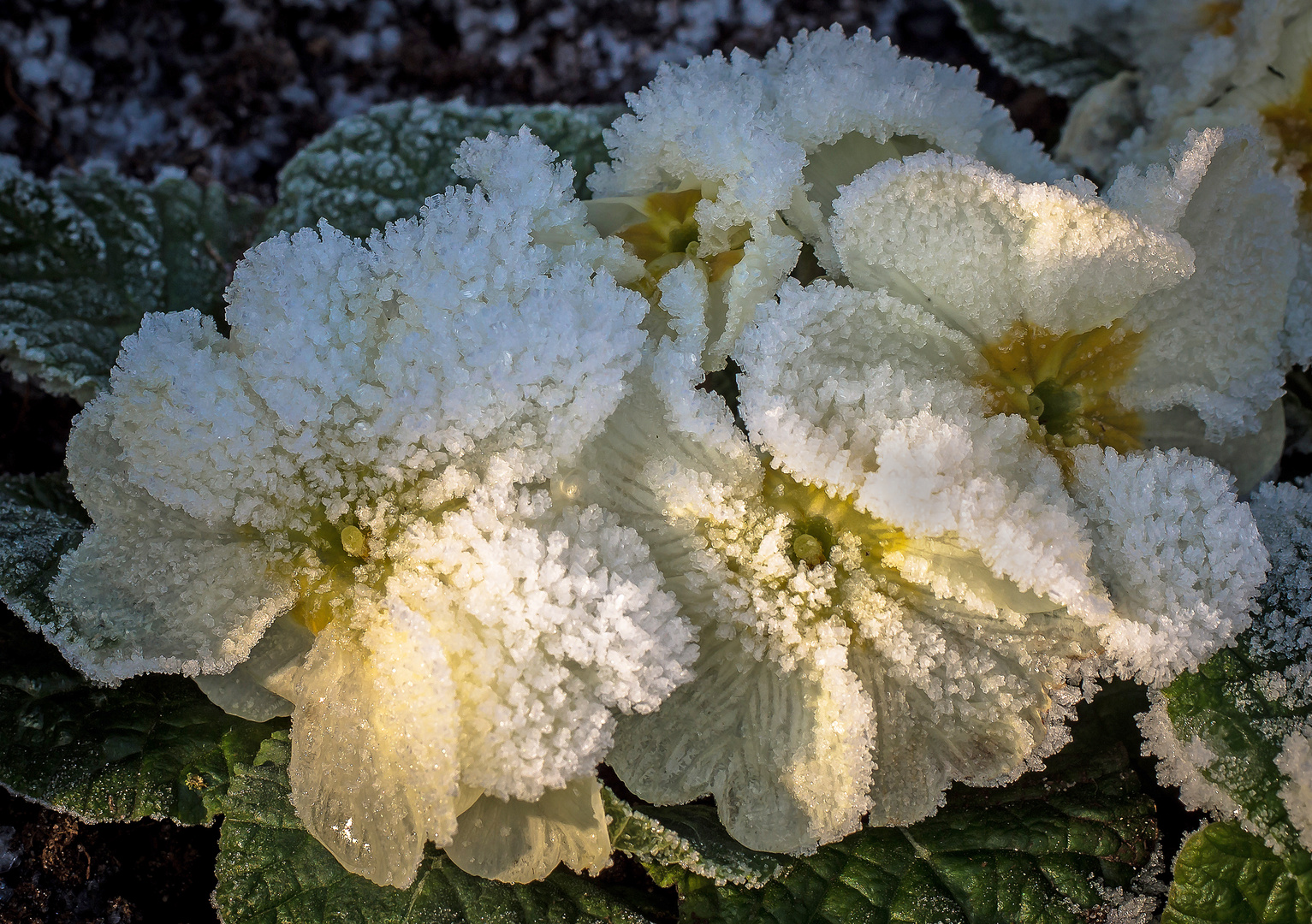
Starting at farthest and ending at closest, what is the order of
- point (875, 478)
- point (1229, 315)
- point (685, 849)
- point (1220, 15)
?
point (1220, 15) → point (1229, 315) → point (685, 849) → point (875, 478)

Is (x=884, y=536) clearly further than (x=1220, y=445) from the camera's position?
No

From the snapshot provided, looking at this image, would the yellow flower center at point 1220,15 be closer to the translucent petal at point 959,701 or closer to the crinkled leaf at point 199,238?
the translucent petal at point 959,701

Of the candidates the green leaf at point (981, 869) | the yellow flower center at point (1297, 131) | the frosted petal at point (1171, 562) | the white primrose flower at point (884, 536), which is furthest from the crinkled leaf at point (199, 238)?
the yellow flower center at point (1297, 131)

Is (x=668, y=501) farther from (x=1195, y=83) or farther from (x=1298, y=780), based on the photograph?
(x=1195, y=83)

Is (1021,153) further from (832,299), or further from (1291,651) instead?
(1291,651)

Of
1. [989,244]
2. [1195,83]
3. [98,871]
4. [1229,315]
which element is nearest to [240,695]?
[98,871]

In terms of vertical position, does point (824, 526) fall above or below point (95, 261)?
above
